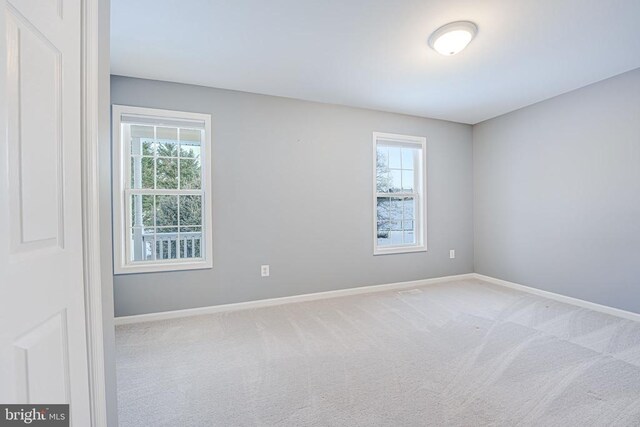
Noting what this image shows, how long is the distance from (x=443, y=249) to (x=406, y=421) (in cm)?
A: 316

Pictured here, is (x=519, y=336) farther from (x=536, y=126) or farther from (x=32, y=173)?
(x=32, y=173)

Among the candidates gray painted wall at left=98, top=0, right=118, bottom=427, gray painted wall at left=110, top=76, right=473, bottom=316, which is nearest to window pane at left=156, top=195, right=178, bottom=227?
gray painted wall at left=110, top=76, right=473, bottom=316

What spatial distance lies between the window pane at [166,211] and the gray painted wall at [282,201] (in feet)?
1.37

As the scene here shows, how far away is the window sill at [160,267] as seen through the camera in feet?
9.16

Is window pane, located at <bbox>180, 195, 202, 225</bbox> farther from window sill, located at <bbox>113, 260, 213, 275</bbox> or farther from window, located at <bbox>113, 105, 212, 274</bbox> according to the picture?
window sill, located at <bbox>113, 260, 213, 275</bbox>

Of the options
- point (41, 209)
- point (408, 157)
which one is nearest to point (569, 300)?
point (408, 157)

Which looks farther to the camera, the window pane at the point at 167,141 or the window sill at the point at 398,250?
the window sill at the point at 398,250

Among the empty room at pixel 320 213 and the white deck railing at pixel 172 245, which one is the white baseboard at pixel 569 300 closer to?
the empty room at pixel 320 213

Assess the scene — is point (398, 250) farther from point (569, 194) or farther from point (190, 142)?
point (190, 142)

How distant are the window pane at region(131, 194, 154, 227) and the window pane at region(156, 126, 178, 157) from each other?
0.50 m

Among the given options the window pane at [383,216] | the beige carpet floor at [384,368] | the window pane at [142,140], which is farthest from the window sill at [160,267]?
the window pane at [383,216]

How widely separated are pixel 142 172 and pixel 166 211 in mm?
461

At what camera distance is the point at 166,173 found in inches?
119

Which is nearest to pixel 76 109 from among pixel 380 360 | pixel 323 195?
pixel 380 360
